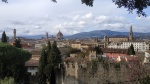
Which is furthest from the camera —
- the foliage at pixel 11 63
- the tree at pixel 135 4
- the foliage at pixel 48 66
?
the foliage at pixel 11 63

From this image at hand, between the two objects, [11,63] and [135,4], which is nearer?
[135,4]

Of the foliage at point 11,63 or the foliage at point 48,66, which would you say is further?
the foliage at point 11,63

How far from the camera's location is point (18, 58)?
39875 millimetres

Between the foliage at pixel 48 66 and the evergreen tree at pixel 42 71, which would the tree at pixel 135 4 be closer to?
the foliage at pixel 48 66

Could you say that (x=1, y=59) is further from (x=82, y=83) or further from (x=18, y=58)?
(x=82, y=83)

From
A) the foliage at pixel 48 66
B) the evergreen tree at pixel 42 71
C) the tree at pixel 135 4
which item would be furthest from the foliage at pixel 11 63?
the tree at pixel 135 4

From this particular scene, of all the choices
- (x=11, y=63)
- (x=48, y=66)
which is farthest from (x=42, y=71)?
(x=11, y=63)

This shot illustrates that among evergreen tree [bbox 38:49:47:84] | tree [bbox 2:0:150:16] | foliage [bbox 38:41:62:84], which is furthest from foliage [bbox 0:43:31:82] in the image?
tree [bbox 2:0:150:16]

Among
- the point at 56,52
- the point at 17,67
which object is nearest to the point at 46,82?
the point at 17,67

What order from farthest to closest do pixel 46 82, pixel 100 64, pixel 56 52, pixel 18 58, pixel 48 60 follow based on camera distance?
1. pixel 56 52
2. pixel 48 60
3. pixel 18 58
4. pixel 46 82
5. pixel 100 64

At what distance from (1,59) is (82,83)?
A: 1482 centimetres

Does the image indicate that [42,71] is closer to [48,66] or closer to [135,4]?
[48,66]

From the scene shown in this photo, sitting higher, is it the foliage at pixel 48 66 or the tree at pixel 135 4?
the tree at pixel 135 4

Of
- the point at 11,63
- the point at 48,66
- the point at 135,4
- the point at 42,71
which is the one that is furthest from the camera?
the point at 11,63
